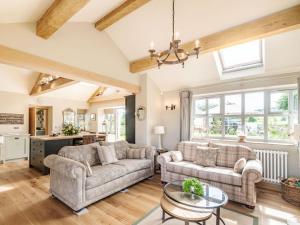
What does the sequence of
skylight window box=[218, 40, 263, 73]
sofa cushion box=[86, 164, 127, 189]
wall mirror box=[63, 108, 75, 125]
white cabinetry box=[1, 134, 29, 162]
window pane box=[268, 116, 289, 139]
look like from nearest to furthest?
sofa cushion box=[86, 164, 127, 189]
window pane box=[268, 116, 289, 139]
skylight window box=[218, 40, 263, 73]
white cabinetry box=[1, 134, 29, 162]
wall mirror box=[63, 108, 75, 125]

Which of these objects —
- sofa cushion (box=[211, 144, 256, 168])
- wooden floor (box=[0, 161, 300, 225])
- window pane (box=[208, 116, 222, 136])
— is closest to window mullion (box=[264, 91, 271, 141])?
sofa cushion (box=[211, 144, 256, 168])

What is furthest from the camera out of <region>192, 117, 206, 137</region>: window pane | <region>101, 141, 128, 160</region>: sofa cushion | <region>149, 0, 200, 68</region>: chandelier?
<region>192, 117, 206, 137</region>: window pane

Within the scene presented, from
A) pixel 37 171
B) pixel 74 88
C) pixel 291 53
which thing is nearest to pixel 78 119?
pixel 74 88

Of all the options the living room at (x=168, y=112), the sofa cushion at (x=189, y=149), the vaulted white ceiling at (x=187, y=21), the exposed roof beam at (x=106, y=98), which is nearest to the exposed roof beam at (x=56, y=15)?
the living room at (x=168, y=112)

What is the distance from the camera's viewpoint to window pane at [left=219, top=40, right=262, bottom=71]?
372cm

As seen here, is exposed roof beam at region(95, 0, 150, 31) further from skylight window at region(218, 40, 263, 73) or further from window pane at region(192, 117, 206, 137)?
window pane at region(192, 117, 206, 137)

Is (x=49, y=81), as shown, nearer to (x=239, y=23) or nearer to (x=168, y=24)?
(x=168, y=24)

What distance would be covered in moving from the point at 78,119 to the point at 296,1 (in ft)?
27.7

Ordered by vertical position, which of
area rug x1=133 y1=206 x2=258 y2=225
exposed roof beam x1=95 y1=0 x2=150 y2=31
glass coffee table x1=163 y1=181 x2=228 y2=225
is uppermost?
exposed roof beam x1=95 y1=0 x2=150 y2=31

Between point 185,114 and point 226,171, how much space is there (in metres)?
1.94

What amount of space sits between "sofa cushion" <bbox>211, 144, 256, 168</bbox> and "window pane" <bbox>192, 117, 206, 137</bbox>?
45.2 inches

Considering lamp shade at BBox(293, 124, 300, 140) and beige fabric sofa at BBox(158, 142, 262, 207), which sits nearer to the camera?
beige fabric sofa at BBox(158, 142, 262, 207)

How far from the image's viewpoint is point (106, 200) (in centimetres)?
294

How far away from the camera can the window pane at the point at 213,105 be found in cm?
457
